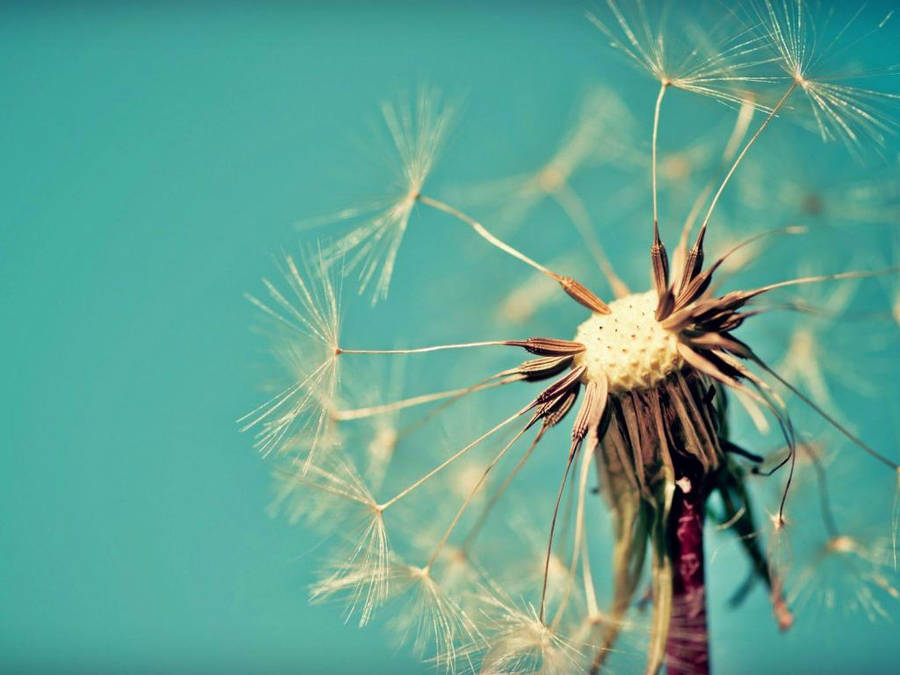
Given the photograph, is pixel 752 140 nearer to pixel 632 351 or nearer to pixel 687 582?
pixel 632 351

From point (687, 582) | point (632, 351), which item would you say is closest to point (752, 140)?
point (632, 351)

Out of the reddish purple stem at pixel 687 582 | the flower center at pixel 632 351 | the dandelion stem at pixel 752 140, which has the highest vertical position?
the dandelion stem at pixel 752 140

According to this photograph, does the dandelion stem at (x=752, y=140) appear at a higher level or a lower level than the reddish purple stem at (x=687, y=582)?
higher

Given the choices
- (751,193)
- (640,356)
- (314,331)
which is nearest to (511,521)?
(314,331)

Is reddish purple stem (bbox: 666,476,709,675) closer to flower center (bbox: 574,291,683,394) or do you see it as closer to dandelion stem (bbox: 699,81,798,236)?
flower center (bbox: 574,291,683,394)

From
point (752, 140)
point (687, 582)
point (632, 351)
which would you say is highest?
point (752, 140)

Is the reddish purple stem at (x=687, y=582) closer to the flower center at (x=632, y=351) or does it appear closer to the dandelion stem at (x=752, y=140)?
the flower center at (x=632, y=351)
